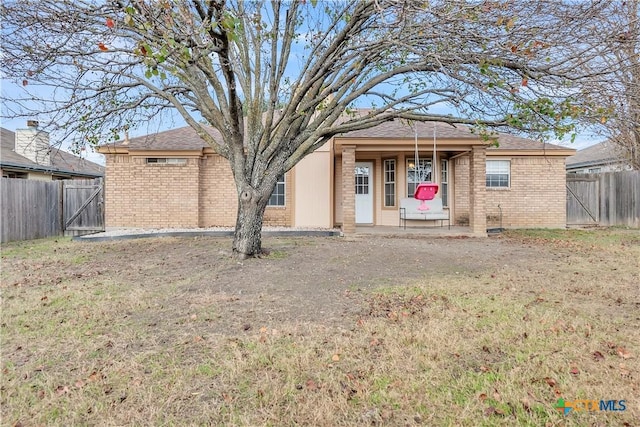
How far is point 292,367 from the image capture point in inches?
110

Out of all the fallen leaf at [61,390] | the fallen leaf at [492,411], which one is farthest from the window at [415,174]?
the fallen leaf at [61,390]

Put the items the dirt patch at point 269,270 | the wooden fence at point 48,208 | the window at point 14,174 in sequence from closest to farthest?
1. the dirt patch at point 269,270
2. the wooden fence at point 48,208
3. the window at point 14,174

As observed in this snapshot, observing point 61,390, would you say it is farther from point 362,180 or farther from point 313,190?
point 362,180

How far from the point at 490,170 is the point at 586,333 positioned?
37.6 ft

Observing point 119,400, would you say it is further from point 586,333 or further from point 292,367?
point 586,333

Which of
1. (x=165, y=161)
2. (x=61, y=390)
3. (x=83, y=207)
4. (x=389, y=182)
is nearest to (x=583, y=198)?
(x=389, y=182)

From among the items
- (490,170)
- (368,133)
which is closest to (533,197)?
(490,170)

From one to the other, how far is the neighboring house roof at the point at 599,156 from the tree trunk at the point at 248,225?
16.3 metres

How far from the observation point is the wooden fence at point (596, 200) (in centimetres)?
A: 1417

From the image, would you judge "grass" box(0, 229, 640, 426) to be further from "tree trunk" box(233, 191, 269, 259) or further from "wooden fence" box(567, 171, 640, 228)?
"wooden fence" box(567, 171, 640, 228)

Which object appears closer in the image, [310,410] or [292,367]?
[310,410]

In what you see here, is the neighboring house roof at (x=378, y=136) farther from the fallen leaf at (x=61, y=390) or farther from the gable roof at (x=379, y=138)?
the fallen leaf at (x=61, y=390)

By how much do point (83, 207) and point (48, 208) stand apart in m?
0.97

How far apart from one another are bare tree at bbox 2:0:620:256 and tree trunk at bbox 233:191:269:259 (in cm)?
2
